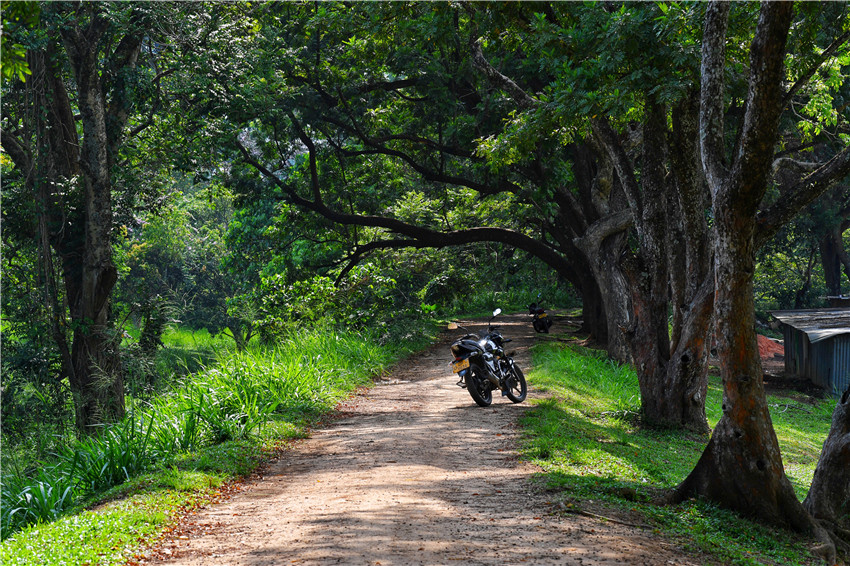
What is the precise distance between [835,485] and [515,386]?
213 inches

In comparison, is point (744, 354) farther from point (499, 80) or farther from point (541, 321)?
point (541, 321)

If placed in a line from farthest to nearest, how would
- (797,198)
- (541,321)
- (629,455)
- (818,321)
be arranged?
(541,321), (818,321), (629,455), (797,198)

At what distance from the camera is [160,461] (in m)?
7.39

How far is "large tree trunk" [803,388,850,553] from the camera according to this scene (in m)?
6.88

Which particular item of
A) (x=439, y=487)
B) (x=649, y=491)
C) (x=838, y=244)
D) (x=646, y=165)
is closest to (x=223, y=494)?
(x=439, y=487)

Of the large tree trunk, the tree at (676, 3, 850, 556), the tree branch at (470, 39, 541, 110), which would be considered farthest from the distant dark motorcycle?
the tree at (676, 3, 850, 556)

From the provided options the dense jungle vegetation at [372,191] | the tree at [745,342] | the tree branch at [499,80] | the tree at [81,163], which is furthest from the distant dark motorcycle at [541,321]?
the tree at [745,342]

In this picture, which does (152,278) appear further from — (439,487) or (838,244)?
(439,487)

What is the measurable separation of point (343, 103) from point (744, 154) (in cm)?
1385

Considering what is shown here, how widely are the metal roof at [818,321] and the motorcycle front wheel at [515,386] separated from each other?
35.8 feet

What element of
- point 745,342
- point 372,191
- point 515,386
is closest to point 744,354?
point 745,342

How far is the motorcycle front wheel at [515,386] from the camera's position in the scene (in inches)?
460

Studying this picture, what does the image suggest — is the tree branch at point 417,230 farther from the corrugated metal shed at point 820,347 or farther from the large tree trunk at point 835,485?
the large tree trunk at point 835,485

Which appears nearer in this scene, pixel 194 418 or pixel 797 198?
pixel 797 198
